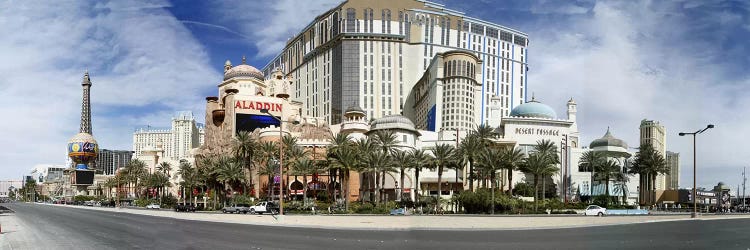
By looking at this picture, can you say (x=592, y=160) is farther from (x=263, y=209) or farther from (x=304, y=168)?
(x=263, y=209)

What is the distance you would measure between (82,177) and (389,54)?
12023 cm

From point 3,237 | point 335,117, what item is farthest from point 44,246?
point 335,117

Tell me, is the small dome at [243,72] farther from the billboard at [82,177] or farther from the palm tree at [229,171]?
the billboard at [82,177]

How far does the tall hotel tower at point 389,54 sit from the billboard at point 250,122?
3349 centimetres

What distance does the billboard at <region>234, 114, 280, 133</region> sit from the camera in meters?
110

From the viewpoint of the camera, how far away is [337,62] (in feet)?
→ 484

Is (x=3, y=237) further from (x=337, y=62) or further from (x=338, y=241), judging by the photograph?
(x=337, y=62)

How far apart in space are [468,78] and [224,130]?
5465 centimetres

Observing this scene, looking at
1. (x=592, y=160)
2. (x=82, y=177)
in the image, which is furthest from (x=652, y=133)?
(x=82, y=177)

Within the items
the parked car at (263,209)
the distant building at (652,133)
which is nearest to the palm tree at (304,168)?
the parked car at (263,209)

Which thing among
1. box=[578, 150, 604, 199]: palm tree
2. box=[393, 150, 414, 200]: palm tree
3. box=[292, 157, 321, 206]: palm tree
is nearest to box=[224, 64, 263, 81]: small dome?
box=[292, 157, 321, 206]: palm tree

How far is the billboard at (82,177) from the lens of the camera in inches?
7574

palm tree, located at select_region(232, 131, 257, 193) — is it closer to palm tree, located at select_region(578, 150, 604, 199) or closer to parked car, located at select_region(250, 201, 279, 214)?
parked car, located at select_region(250, 201, 279, 214)

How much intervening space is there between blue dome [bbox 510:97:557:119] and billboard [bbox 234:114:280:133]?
53319mm
